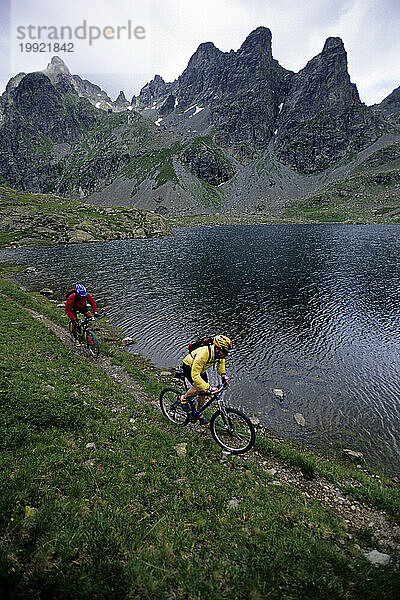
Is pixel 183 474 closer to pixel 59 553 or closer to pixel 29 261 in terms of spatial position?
pixel 59 553

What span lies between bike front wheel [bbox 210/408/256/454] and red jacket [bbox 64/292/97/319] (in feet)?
37.1

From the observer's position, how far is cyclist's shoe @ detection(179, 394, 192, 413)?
10.8m

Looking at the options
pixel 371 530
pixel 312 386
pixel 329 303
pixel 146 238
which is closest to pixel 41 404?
pixel 371 530

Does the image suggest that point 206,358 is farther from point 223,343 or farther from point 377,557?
point 377,557

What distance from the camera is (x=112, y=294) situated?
38.3 m

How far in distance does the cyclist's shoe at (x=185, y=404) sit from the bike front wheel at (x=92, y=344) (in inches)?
368

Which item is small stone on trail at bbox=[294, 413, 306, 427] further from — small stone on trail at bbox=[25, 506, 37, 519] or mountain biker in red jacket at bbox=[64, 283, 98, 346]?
mountain biker in red jacket at bbox=[64, 283, 98, 346]

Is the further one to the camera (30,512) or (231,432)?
(231,432)

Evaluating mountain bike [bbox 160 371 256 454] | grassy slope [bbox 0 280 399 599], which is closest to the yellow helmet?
mountain bike [bbox 160 371 256 454]

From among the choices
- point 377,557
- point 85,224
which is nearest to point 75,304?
point 377,557

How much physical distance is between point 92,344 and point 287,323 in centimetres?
1943

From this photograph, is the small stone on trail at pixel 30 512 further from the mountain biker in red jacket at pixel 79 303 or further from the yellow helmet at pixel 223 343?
the mountain biker in red jacket at pixel 79 303

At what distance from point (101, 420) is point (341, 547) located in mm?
8490

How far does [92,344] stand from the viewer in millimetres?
18500
